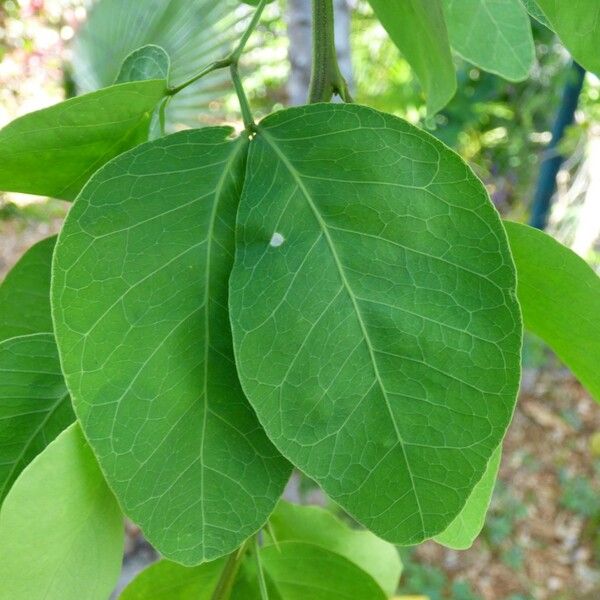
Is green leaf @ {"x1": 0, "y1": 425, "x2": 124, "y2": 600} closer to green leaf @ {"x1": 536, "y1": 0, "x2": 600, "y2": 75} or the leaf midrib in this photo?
the leaf midrib

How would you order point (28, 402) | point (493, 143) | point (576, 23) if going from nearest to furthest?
point (576, 23), point (28, 402), point (493, 143)

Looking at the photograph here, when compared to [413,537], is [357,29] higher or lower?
lower

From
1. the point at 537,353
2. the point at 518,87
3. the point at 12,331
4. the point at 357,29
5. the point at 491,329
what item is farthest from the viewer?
the point at 518,87

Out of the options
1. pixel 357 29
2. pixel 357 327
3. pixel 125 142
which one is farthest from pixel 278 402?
pixel 357 29

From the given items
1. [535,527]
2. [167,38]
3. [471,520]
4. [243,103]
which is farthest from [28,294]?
[535,527]

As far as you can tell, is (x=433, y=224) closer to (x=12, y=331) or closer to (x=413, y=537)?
(x=413, y=537)

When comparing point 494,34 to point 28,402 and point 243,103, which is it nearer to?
point 243,103
